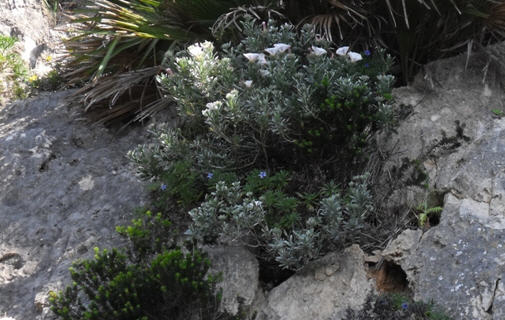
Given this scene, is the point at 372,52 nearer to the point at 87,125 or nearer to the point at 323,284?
the point at 323,284

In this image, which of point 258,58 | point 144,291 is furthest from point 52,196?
point 258,58

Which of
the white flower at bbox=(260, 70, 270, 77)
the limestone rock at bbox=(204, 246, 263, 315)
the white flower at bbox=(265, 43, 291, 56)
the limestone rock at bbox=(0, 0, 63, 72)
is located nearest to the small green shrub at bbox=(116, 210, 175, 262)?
the limestone rock at bbox=(204, 246, 263, 315)

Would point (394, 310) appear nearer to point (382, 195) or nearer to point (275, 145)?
point (382, 195)

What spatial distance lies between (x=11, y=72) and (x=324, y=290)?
3.94 metres

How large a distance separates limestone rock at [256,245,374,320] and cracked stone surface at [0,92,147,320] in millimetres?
1077

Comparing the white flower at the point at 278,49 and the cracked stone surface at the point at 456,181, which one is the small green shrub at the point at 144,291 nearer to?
the cracked stone surface at the point at 456,181

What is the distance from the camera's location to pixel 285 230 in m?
2.99

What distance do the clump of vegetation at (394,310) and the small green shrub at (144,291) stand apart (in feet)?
2.33

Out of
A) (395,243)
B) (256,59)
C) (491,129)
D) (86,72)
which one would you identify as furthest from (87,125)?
(491,129)

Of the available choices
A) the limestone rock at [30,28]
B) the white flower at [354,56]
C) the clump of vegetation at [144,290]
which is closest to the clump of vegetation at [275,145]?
the white flower at [354,56]

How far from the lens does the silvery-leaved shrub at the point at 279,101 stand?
9.99ft

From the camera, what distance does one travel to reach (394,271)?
2959 mm

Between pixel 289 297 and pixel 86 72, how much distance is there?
110 inches

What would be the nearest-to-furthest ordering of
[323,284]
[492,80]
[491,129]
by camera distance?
[323,284] < [491,129] < [492,80]
